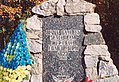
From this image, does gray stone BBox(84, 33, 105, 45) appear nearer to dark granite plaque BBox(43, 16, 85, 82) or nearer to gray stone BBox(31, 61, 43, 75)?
dark granite plaque BBox(43, 16, 85, 82)

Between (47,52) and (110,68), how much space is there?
0.91 meters

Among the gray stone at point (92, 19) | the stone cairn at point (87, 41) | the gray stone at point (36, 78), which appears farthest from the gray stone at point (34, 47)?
the gray stone at point (92, 19)

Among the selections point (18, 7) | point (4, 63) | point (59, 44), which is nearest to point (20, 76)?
point (4, 63)

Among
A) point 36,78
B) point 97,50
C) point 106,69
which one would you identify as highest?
point 97,50

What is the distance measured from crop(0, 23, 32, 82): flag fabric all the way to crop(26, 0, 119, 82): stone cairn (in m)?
0.10

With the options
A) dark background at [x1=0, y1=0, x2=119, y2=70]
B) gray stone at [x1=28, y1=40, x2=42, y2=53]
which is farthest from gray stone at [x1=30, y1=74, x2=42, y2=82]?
dark background at [x1=0, y1=0, x2=119, y2=70]

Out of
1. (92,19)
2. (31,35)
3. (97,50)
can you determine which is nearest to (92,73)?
(97,50)

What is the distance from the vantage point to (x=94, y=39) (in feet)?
17.6

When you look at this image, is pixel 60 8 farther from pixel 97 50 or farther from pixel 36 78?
pixel 36 78

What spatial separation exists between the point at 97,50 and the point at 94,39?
0.16 meters

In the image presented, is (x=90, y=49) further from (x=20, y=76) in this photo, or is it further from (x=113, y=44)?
(x=113, y=44)

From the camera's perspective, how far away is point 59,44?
212 inches

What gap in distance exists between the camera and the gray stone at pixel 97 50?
532 centimetres

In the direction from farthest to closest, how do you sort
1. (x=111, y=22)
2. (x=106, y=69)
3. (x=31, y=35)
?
1. (x=111, y=22)
2. (x=31, y=35)
3. (x=106, y=69)
